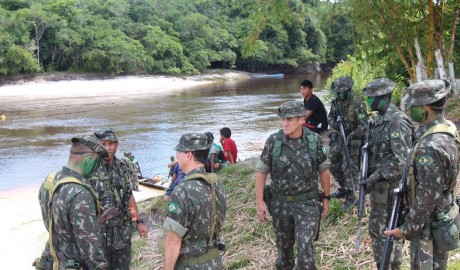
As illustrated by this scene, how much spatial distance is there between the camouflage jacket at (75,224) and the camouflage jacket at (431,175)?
7.82 ft

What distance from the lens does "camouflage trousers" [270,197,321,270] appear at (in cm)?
427

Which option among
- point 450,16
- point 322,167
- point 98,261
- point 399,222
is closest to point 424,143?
point 399,222

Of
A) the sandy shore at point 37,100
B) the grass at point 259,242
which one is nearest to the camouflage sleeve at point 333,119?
the grass at point 259,242

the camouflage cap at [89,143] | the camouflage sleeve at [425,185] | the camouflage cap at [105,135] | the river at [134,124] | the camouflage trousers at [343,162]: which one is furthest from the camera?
the river at [134,124]

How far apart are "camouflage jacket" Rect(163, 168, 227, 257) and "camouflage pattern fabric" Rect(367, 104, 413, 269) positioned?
1.80 metres

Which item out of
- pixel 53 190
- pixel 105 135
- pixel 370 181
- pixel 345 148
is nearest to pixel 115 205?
pixel 105 135

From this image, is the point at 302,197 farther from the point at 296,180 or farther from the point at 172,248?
the point at 172,248

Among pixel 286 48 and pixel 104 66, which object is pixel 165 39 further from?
pixel 286 48

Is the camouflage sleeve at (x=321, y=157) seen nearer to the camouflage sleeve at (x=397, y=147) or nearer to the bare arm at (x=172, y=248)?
the camouflage sleeve at (x=397, y=147)

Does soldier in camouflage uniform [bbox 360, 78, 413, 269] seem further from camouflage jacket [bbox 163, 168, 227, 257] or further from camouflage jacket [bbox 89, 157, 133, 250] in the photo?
camouflage jacket [bbox 89, 157, 133, 250]

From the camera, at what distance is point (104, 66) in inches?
2028

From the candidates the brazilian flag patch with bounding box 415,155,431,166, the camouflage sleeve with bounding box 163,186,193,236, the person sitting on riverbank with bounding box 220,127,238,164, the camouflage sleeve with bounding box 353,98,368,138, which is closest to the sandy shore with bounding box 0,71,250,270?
the person sitting on riverbank with bounding box 220,127,238,164

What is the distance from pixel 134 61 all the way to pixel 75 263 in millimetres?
49920

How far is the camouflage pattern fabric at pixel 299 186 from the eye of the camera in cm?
428
